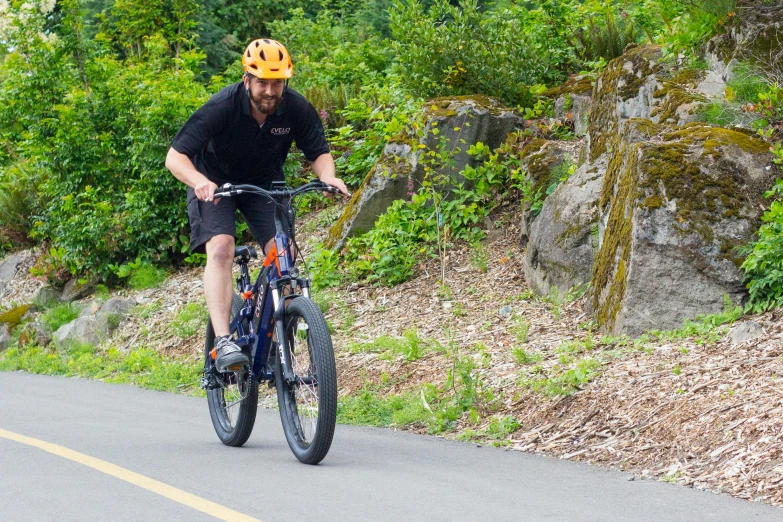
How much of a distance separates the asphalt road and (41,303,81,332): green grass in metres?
7.43

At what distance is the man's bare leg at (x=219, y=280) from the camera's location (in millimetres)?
6355

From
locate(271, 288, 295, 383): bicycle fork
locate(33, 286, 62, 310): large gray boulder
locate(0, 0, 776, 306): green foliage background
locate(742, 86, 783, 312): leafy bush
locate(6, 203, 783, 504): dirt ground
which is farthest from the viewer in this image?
locate(33, 286, 62, 310): large gray boulder

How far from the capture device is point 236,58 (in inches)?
974

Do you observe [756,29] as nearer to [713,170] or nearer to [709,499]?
[713,170]

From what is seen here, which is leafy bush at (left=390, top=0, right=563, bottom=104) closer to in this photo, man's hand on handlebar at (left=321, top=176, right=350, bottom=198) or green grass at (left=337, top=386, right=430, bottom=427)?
green grass at (left=337, top=386, right=430, bottom=427)

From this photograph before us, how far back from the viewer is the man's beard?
20.2 ft

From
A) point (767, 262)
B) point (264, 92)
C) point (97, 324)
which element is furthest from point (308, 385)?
point (97, 324)

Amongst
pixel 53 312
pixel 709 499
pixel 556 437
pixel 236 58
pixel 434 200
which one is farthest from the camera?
pixel 236 58

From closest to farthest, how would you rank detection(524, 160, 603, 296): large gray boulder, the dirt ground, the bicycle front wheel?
the bicycle front wheel, the dirt ground, detection(524, 160, 603, 296): large gray boulder

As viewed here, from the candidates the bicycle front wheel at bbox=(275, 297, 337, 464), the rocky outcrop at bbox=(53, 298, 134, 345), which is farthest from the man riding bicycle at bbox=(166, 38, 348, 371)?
the rocky outcrop at bbox=(53, 298, 134, 345)

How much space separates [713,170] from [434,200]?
12.6 feet

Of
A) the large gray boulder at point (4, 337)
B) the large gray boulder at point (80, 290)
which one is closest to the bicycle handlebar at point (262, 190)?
the large gray boulder at point (4, 337)

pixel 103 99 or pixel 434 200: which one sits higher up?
pixel 103 99

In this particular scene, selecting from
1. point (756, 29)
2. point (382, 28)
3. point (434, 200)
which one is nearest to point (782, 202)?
point (756, 29)
